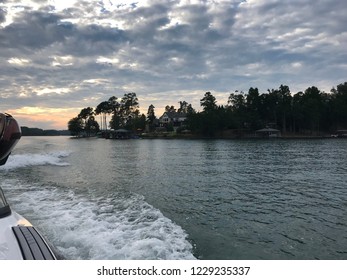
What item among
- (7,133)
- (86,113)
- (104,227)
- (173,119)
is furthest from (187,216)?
(86,113)

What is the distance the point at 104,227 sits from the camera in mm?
7527

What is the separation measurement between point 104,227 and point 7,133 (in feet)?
16.2

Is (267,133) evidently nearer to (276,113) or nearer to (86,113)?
(276,113)

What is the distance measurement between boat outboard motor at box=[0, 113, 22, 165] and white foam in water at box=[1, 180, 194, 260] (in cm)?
336

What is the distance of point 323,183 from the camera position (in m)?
14.8

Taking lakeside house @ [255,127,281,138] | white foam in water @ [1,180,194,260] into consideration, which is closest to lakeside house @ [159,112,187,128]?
lakeside house @ [255,127,281,138]

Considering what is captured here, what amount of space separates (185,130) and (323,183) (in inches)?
3507

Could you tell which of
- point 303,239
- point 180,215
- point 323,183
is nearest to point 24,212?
point 180,215

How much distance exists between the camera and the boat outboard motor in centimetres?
315

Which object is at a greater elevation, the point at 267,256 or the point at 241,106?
the point at 241,106

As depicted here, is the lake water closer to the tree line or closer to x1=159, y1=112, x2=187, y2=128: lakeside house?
the tree line
